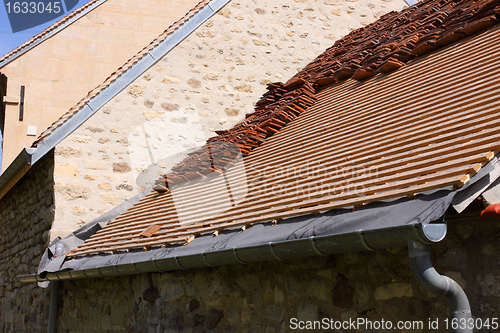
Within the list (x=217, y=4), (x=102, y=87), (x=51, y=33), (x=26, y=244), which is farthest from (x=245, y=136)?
(x=51, y=33)

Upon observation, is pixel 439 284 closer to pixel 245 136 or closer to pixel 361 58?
pixel 245 136

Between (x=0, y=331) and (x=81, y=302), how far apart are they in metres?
3.57

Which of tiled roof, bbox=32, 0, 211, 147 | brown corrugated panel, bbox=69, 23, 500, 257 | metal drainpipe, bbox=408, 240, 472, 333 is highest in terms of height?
tiled roof, bbox=32, 0, 211, 147

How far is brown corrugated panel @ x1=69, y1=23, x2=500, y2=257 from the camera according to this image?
2.83 metres

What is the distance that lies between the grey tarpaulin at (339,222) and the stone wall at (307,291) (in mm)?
247

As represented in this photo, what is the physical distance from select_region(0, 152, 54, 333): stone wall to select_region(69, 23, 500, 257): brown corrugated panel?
4.27ft

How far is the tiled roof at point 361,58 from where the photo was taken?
16.0 ft

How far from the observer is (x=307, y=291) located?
320 cm

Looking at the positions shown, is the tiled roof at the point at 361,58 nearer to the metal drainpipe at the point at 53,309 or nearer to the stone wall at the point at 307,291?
the stone wall at the point at 307,291

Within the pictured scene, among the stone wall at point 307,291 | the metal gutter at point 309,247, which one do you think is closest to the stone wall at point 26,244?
the stone wall at point 307,291

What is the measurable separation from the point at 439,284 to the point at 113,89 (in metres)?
5.71

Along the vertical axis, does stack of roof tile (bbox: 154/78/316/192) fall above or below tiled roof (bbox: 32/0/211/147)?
below

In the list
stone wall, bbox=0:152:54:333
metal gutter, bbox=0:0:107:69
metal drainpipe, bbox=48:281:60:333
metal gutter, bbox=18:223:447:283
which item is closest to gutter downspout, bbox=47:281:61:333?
metal drainpipe, bbox=48:281:60:333

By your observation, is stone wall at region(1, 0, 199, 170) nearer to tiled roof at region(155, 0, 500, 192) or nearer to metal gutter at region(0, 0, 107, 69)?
metal gutter at region(0, 0, 107, 69)
